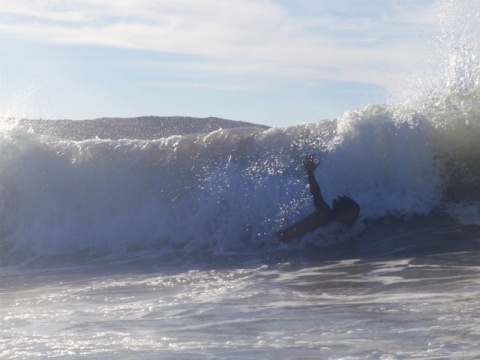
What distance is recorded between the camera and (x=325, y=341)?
6.44 meters

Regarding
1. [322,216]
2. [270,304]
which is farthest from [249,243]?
[270,304]

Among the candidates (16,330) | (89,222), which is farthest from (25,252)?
(16,330)

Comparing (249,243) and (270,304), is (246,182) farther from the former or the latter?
(270,304)

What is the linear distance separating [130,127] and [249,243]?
50.8ft

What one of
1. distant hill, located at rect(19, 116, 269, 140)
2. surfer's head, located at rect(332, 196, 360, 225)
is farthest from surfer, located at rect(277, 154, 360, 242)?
distant hill, located at rect(19, 116, 269, 140)

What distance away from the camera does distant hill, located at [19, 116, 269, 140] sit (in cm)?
2592

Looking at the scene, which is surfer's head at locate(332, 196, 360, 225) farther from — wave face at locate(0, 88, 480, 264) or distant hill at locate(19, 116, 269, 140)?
distant hill at locate(19, 116, 269, 140)

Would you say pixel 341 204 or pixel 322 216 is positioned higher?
pixel 341 204

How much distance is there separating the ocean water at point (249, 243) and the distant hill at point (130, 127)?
6.84 metres

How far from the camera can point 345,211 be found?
40.6ft

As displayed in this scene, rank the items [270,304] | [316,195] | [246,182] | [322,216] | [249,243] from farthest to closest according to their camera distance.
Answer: [246,182]
[249,243]
[322,216]
[316,195]
[270,304]

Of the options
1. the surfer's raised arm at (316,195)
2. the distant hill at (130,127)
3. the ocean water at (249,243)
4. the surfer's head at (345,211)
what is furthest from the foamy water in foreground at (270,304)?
the distant hill at (130,127)

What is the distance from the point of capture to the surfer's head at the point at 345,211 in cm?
1236

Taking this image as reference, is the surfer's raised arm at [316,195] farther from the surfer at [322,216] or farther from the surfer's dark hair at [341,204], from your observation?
the surfer's dark hair at [341,204]
